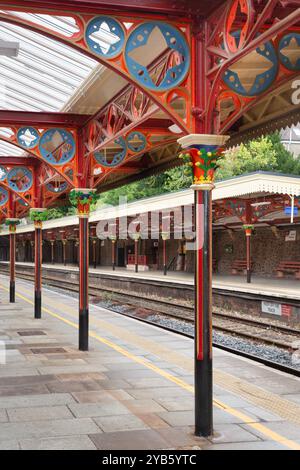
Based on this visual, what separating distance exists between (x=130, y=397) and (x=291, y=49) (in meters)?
4.55

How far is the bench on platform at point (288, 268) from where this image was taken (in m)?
24.1

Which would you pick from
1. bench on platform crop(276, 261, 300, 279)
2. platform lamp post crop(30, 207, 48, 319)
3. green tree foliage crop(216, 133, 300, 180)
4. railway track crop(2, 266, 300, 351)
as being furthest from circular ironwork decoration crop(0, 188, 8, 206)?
green tree foliage crop(216, 133, 300, 180)

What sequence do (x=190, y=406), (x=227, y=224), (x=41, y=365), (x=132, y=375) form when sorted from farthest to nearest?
(x=227, y=224)
(x=41, y=365)
(x=132, y=375)
(x=190, y=406)

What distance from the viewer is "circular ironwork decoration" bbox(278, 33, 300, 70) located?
19.5 ft

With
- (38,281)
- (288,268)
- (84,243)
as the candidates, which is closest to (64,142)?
(84,243)

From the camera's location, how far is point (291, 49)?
6.65 meters

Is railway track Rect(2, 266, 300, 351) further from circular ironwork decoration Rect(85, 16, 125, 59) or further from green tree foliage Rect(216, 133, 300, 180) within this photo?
green tree foliage Rect(216, 133, 300, 180)

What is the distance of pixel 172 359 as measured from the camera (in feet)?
32.1

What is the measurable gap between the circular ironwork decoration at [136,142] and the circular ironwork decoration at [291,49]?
4004 millimetres

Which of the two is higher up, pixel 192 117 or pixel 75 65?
pixel 75 65
